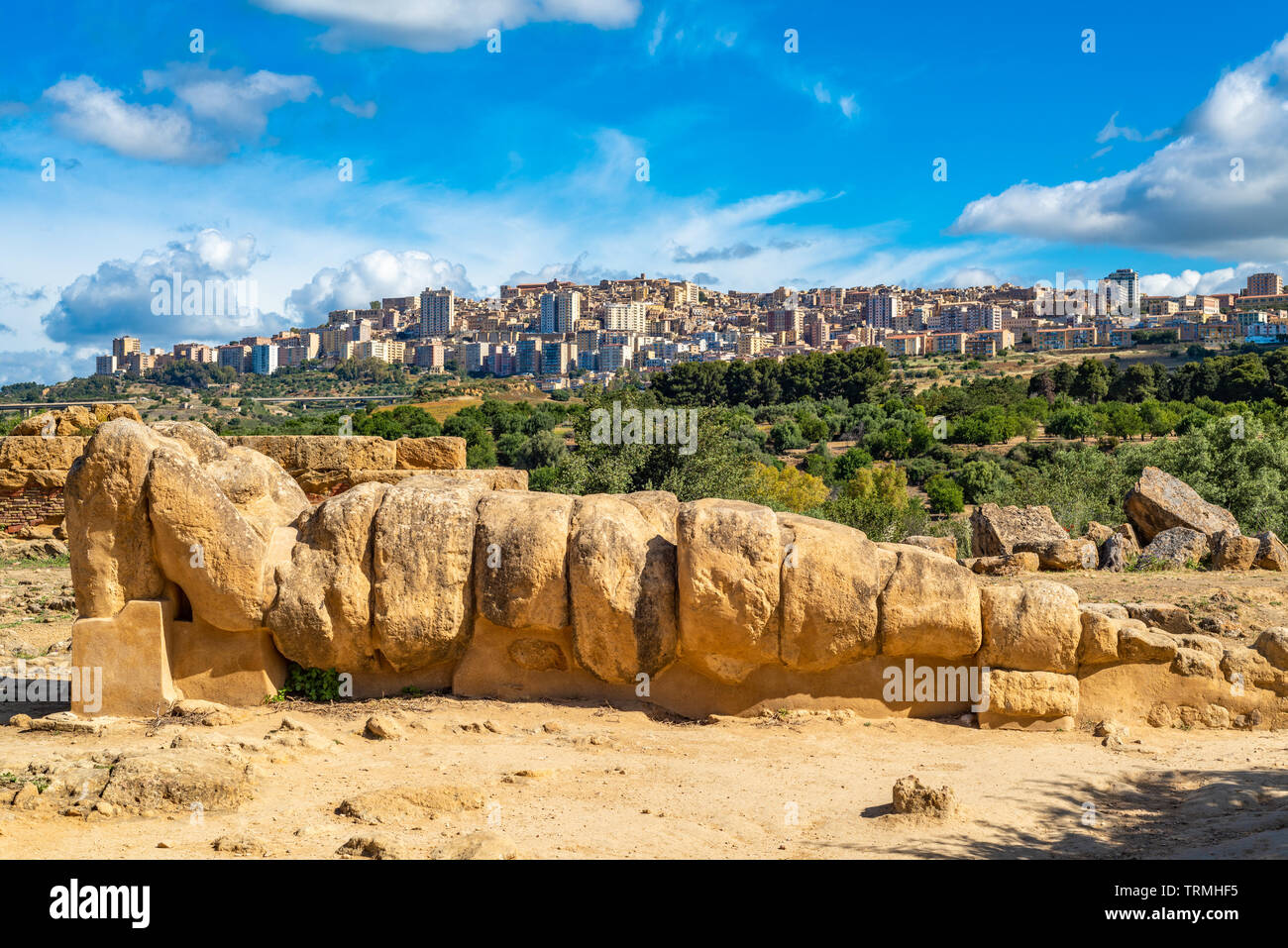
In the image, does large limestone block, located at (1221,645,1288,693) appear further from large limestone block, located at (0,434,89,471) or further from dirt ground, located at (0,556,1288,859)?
large limestone block, located at (0,434,89,471)

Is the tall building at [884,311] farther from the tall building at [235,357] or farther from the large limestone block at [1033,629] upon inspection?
the large limestone block at [1033,629]

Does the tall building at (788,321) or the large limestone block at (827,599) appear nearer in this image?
the large limestone block at (827,599)

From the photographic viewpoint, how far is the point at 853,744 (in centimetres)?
941

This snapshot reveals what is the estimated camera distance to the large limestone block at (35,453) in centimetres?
1948

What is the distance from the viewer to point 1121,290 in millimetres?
194500

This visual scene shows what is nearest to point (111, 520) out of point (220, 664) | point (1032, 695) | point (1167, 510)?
point (220, 664)

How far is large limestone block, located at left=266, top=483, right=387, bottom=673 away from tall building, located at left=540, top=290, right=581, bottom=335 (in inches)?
6799

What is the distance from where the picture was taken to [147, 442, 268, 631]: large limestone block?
9852 millimetres

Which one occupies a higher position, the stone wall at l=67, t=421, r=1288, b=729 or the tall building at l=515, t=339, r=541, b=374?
the tall building at l=515, t=339, r=541, b=374

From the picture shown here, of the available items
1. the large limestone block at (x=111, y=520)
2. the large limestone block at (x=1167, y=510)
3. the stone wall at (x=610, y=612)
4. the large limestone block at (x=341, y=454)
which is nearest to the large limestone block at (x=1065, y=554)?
the large limestone block at (x=1167, y=510)

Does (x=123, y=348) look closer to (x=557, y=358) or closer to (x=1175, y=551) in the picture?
(x=557, y=358)

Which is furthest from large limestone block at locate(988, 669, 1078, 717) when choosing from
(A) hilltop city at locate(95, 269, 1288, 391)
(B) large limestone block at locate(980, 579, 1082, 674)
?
(A) hilltop city at locate(95, 269, 1288, 391)

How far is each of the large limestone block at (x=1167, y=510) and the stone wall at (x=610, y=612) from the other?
34.3 ft
